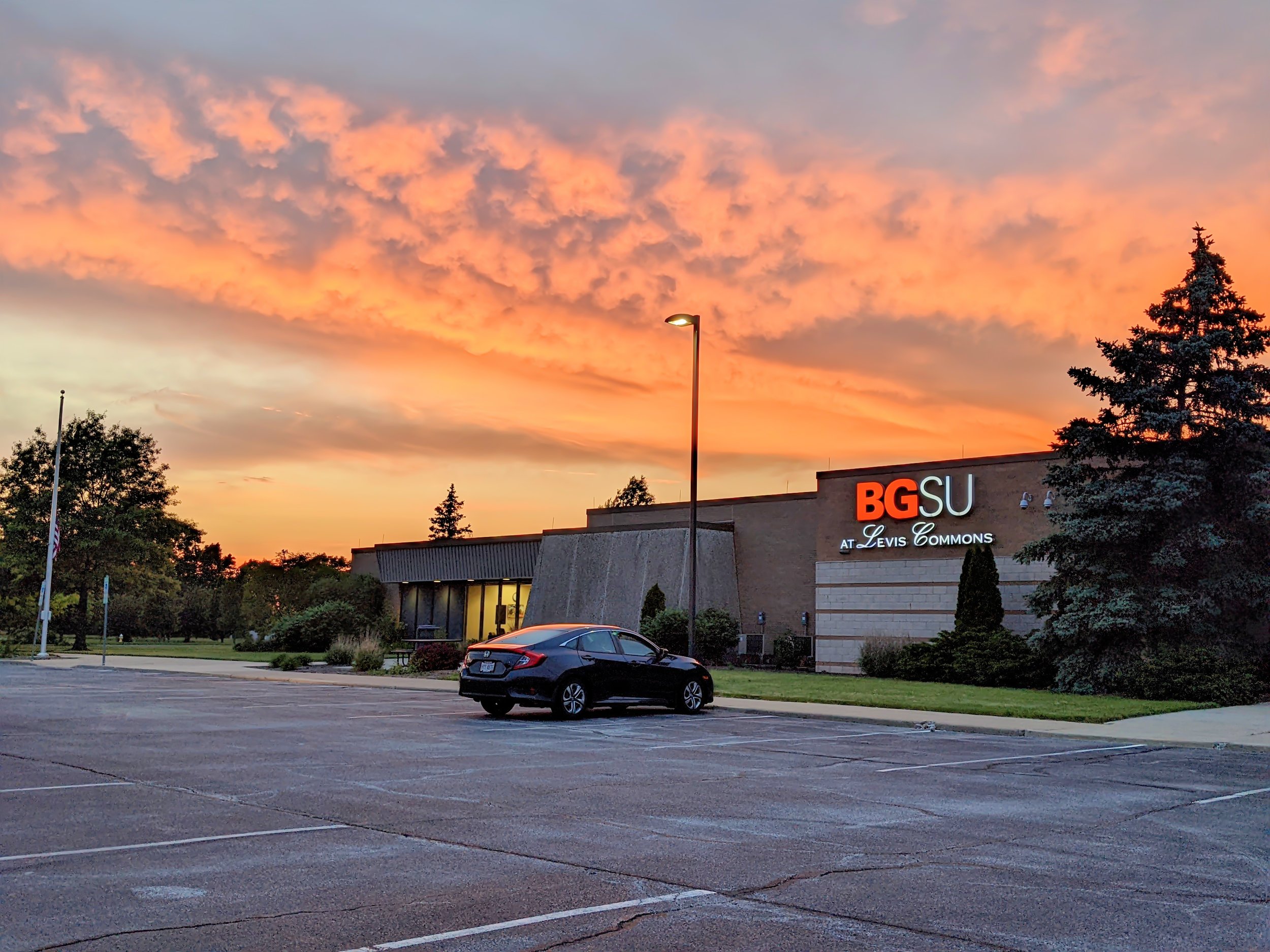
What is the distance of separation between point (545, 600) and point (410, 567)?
12318 millimetres

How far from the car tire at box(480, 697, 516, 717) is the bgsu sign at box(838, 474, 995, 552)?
1803cm

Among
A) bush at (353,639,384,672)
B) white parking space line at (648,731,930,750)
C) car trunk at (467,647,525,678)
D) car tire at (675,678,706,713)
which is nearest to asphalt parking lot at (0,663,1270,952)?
white parking space line at (648,731,930,750)

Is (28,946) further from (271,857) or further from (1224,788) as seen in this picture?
(1224,788)

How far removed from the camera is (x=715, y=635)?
37.0 m

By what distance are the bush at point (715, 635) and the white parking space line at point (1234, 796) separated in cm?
2490

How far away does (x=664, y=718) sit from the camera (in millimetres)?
19641

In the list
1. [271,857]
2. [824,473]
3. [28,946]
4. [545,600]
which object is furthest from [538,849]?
[545,600]

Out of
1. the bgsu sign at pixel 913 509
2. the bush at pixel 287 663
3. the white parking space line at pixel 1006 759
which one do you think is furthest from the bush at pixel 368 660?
the white parking space line at pixel 1006 759

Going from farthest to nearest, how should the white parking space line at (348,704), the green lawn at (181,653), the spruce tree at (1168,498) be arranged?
the green lawn at (181,653) → the spruce tree at (1168,498) → the white parking space line at (348,704)

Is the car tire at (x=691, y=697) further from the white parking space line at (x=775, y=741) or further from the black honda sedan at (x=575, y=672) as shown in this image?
the white parking space line at (x=775, y=741)

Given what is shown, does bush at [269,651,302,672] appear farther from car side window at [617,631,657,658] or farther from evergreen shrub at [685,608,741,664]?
car side window at [617,631,657,658]

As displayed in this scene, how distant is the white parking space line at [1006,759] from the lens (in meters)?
13.3

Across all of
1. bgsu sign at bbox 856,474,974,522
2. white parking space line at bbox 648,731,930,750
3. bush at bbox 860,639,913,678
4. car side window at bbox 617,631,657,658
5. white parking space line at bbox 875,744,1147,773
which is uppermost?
bgsu sign at bbox 856,474,974,522

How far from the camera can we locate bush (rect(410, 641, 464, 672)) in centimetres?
3212
